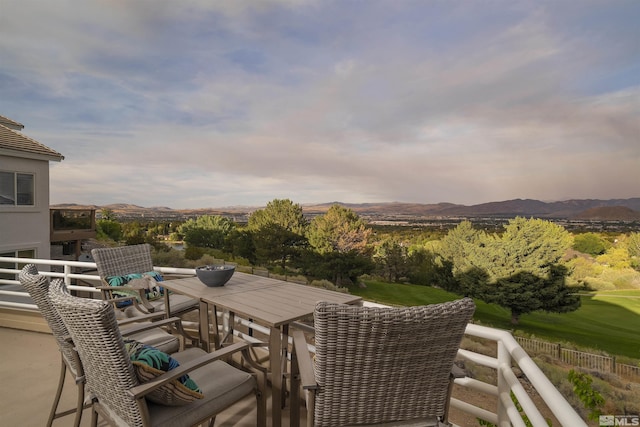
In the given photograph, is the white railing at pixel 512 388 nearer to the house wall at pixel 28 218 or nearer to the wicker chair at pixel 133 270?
the wicker chair at pixel 133 270

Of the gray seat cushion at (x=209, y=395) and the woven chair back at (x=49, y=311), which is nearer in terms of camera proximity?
the gray seat cushion at (x=209, y=395)

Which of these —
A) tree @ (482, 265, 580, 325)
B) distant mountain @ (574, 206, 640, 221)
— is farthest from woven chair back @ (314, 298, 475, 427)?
distant mountain @ (574, 206, 640, 221)

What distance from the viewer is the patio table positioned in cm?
157

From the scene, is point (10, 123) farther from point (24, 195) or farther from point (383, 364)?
point (383, 364)

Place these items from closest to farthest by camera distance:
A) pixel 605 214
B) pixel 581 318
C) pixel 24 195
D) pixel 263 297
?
pixel 263 297 → pixel 24 195 → pixel 581 318 → pixel 605 214

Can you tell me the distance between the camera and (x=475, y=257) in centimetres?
2755

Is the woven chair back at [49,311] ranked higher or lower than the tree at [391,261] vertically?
higher

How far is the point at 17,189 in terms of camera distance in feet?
25.6

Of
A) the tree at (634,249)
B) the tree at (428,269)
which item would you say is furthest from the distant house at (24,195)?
the tree at (634,249)

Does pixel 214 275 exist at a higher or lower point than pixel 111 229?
higher

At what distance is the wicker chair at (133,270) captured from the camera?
2646 mm

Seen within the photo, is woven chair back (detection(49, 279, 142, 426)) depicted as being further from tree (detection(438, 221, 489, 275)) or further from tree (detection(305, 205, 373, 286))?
tree (detection(438, 221, 489, 275))

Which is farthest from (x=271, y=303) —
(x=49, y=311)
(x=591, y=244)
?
(x=591, y=244)

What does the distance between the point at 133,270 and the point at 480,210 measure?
38.6 m
